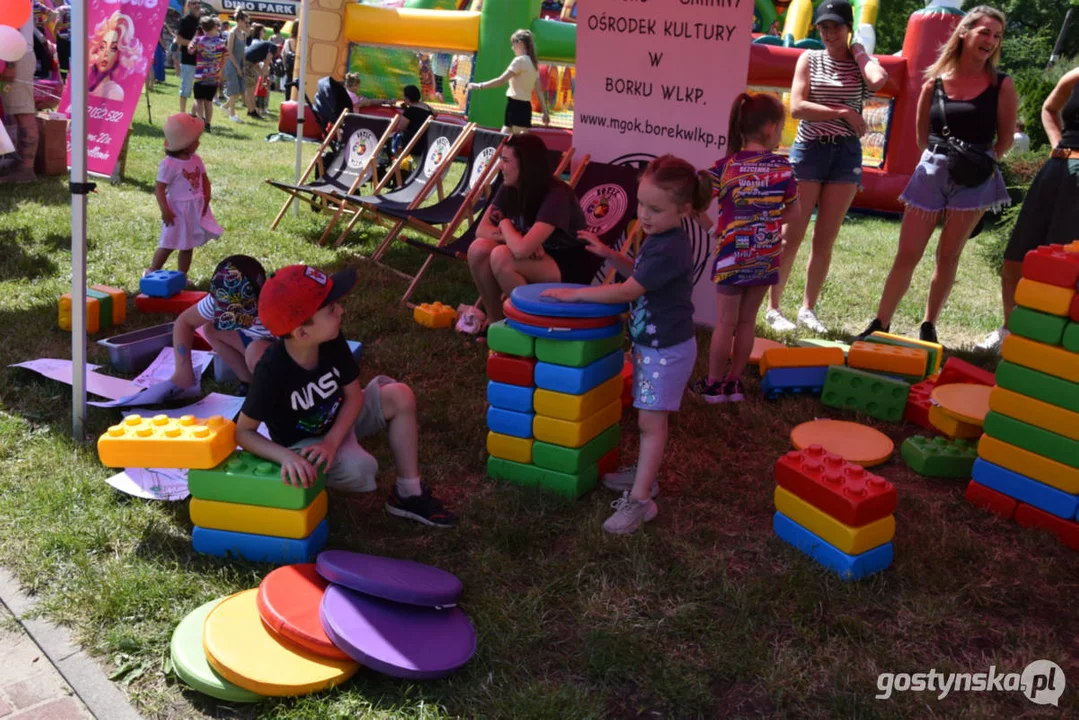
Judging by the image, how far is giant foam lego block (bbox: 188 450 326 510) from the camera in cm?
297

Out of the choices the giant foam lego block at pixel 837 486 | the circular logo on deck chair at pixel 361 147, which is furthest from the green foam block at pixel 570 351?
the circular logo on deck chair at pixel 361 147

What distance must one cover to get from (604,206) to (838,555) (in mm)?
3270

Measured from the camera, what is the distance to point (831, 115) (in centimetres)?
524

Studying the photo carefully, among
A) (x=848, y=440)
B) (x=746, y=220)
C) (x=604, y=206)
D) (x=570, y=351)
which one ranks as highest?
(x=746, y=220)

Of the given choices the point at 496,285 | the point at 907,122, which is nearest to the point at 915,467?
the point at 496,285

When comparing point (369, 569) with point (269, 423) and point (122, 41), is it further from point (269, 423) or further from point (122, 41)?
point (122, 41)

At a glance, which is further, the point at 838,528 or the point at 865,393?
the point at 865,393

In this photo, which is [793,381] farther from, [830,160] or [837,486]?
[837,486]

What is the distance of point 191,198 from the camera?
18.3 feet

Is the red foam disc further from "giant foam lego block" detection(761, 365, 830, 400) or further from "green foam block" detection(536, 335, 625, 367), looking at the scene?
"giant foam lego block" detection(761, 365, 830, 400)

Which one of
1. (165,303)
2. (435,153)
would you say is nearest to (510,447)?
(165,303)

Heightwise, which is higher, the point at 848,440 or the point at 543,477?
the point at 848,440

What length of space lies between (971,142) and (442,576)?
4.10 meters

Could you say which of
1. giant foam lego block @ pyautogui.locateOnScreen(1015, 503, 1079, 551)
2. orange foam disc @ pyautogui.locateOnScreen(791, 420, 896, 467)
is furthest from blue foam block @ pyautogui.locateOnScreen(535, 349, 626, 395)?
giant foam lego block @ pyautogui.locateOnScreen(1015, 503, 1079, 551)
